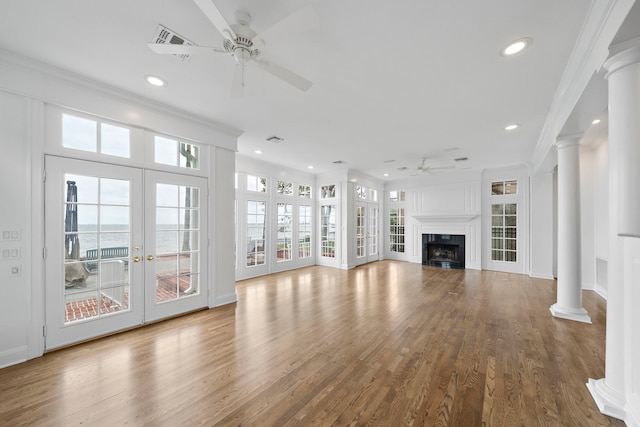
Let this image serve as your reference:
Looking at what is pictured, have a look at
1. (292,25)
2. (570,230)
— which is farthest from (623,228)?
(292,25)

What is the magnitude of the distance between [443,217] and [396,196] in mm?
1906

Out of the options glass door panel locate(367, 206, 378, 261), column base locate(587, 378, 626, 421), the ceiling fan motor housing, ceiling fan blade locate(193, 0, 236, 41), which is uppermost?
the ceiling fan motor housing

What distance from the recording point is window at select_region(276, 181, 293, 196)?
22.8ft

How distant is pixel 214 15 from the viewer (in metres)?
1.54

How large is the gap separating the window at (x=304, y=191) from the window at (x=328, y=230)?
1.98ft

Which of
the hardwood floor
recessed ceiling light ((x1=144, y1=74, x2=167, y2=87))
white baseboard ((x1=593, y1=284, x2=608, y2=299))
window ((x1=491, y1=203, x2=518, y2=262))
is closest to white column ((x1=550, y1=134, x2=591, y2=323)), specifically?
the hardwood floor

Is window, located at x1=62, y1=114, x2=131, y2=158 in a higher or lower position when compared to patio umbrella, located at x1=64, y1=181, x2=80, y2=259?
higher

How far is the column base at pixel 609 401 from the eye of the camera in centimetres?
179

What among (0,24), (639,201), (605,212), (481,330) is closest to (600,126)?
(605,212)

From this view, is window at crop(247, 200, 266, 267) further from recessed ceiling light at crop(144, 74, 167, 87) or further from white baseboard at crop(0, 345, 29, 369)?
white baseboard at crop(0, 345, 29, 369)

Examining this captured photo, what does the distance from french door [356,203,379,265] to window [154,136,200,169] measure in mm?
5193

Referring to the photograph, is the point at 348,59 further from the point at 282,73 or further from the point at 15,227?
the point at 15,227

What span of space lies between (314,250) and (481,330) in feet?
17.5

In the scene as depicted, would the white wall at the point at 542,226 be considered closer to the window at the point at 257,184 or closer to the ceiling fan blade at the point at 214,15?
the window at the point at 257,184
